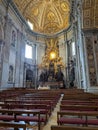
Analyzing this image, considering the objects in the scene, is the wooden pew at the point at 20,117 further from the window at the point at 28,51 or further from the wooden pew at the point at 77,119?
the window at the point at 28,51

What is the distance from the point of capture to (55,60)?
22.8m

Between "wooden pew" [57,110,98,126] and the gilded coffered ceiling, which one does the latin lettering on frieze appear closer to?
"wooden pew" [57,110,98,126]

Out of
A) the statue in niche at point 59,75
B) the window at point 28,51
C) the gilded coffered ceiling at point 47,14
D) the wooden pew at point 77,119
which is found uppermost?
the gilded coffered ceiling at point 47,14

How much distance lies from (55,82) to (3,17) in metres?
11.4

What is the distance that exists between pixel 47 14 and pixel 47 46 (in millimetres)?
5998

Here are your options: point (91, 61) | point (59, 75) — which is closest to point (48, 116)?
point (91, 61)

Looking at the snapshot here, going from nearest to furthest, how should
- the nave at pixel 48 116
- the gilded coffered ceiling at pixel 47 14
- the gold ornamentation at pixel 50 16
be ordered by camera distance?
the nave at pixel 48 116
the gilded coffered ceiling at pixel 47 14
the gold ornamentation at pixel 50 16

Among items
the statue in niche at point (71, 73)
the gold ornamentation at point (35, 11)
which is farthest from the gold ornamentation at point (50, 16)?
the statue in niche at point (71, 73)

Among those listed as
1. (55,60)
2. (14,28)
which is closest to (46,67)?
(55,60)

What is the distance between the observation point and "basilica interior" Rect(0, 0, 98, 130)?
36.2 feet

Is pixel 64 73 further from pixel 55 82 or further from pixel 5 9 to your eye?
pixel 5 9

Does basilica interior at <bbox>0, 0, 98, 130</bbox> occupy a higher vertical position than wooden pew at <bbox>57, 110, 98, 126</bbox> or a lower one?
higher

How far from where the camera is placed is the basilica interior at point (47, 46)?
11039 mm

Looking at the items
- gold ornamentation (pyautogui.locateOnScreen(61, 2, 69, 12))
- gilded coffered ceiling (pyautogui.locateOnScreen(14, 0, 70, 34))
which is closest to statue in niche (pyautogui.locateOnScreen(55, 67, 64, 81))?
gilded coffered ceiling (pyautogui.locateOnScreen(14, 0, 70, 34))
